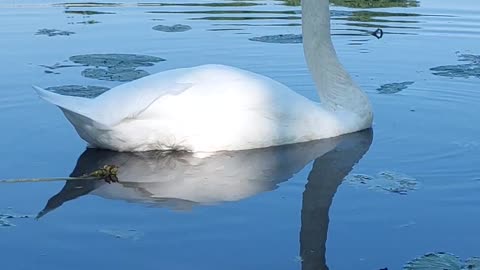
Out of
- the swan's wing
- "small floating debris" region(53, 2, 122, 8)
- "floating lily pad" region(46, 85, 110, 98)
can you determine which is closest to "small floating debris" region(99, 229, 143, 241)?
the swan's wing

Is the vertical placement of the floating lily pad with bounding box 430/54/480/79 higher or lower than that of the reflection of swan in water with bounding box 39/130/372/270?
higher

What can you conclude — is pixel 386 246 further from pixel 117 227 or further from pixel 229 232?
pixel 117 227

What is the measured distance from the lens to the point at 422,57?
876cm

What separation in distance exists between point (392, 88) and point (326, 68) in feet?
3.48

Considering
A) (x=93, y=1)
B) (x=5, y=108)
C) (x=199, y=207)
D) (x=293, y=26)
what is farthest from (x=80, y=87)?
(x=93, y=1)

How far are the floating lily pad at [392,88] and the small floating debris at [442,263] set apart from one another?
11.3 feet

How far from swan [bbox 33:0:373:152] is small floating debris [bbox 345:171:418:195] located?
71 centimetres

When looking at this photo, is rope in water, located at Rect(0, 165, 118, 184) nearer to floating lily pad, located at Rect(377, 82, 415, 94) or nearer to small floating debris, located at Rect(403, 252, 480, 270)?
small floating debris, located at Rect(403, 252, 480, 270)

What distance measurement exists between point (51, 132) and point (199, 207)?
71.1 inches

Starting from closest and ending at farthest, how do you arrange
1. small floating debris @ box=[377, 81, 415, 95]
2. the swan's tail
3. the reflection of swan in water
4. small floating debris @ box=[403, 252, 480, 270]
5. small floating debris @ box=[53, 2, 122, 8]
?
small floating debris @ box=[403, 252, 480, 270] < the reflection of swan in water < the swan's tail < small floating debris @ box=[377, 81, 415, 95] < small floating debris @ box=[53, 2, 122, 8]

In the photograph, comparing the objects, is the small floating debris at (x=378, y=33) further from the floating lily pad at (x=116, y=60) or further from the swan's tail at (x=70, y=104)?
the swan's tail at (x=70, y=104)

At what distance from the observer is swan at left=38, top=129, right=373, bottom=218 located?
4879mm

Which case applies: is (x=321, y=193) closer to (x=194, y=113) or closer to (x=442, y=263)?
Answer: (x=194, y=113)

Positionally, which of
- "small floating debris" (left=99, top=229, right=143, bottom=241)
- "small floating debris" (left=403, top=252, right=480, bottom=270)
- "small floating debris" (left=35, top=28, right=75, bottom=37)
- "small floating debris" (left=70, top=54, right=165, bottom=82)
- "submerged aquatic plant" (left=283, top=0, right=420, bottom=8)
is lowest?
"submerged aquatic plant" (left=283, top=0, right=420, bottom=8)
